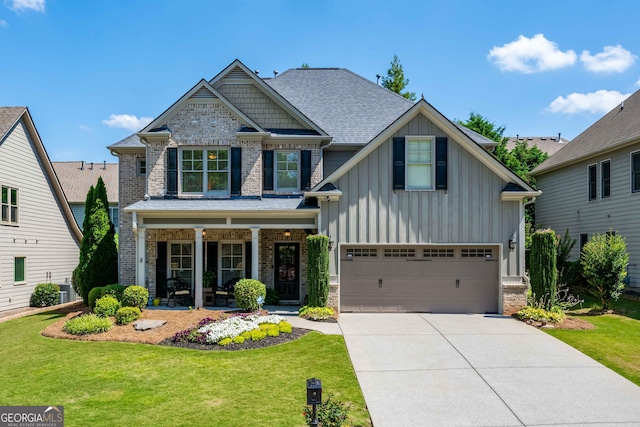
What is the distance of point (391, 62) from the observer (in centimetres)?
3306

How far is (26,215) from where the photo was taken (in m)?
17.7

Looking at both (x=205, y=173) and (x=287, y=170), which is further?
(x=287, y=170)

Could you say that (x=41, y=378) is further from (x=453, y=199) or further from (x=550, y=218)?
(x=550, y=218)

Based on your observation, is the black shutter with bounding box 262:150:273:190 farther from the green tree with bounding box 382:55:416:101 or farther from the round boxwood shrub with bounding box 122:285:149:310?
the green tree with bounding box 382:55:416:101

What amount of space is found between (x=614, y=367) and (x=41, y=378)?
11.4 meters

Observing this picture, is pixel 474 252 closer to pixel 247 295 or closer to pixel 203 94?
pixel 247 295

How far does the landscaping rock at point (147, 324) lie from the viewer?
38.0 feet

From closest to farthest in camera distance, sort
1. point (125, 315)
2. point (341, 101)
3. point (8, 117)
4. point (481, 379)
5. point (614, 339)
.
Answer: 1. point (481, 379)
2. point (614, 339)
3. point (125, 315)
4. point (8, 117)
5. point (341, 101)

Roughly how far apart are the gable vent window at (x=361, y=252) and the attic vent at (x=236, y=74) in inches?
305

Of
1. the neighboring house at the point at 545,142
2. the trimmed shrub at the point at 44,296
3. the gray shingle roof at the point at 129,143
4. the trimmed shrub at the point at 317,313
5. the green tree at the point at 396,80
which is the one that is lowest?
the trimmed shrub at the point at 44,296

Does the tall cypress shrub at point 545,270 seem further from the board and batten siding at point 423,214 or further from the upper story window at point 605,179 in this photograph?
the upper story window at point 605,179

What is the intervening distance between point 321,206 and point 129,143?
817 centimetres

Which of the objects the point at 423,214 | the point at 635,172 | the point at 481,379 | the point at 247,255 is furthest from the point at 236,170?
the point at 635,172

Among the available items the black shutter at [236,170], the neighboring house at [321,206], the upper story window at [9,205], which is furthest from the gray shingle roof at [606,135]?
the upper story window at [9,205]
